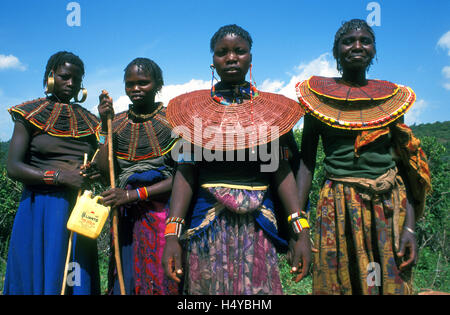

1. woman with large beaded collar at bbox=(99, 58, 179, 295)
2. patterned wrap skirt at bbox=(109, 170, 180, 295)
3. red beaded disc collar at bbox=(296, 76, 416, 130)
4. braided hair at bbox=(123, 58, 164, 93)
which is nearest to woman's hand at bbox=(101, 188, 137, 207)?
woman with large beaded collar at bbox=(99, 58, 179, 295)

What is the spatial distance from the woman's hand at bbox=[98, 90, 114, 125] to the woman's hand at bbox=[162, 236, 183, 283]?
1118 mm

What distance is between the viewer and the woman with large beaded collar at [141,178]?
2.59 meters

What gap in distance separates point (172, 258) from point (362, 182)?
132 cm

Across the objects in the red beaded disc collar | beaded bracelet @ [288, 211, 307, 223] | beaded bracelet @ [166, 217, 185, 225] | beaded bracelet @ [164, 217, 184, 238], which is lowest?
beaded bracelet @ [164, 217, 184, 238]

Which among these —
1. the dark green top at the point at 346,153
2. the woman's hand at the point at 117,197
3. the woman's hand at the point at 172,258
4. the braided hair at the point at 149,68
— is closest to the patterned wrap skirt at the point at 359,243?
the dark green top at the point at 346,153

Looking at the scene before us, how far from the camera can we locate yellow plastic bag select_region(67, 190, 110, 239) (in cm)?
258

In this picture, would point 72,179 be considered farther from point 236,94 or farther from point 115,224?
point 236,94

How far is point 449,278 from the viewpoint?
5441mm

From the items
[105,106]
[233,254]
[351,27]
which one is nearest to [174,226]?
[233,254]

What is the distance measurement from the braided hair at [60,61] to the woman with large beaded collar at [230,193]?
1.44 meters

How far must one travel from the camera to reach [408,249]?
2.28 metres

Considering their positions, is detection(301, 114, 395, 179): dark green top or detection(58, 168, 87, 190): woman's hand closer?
detection(301, 114, 395, 179): dark green top

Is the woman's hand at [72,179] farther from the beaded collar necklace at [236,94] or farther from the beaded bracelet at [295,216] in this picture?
the beaded bracelet at [295,216]

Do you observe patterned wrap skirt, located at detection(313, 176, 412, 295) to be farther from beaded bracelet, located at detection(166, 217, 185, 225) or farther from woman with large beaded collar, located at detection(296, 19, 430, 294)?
beaded bracelet, located at detection(166, 217, 185, 225)
